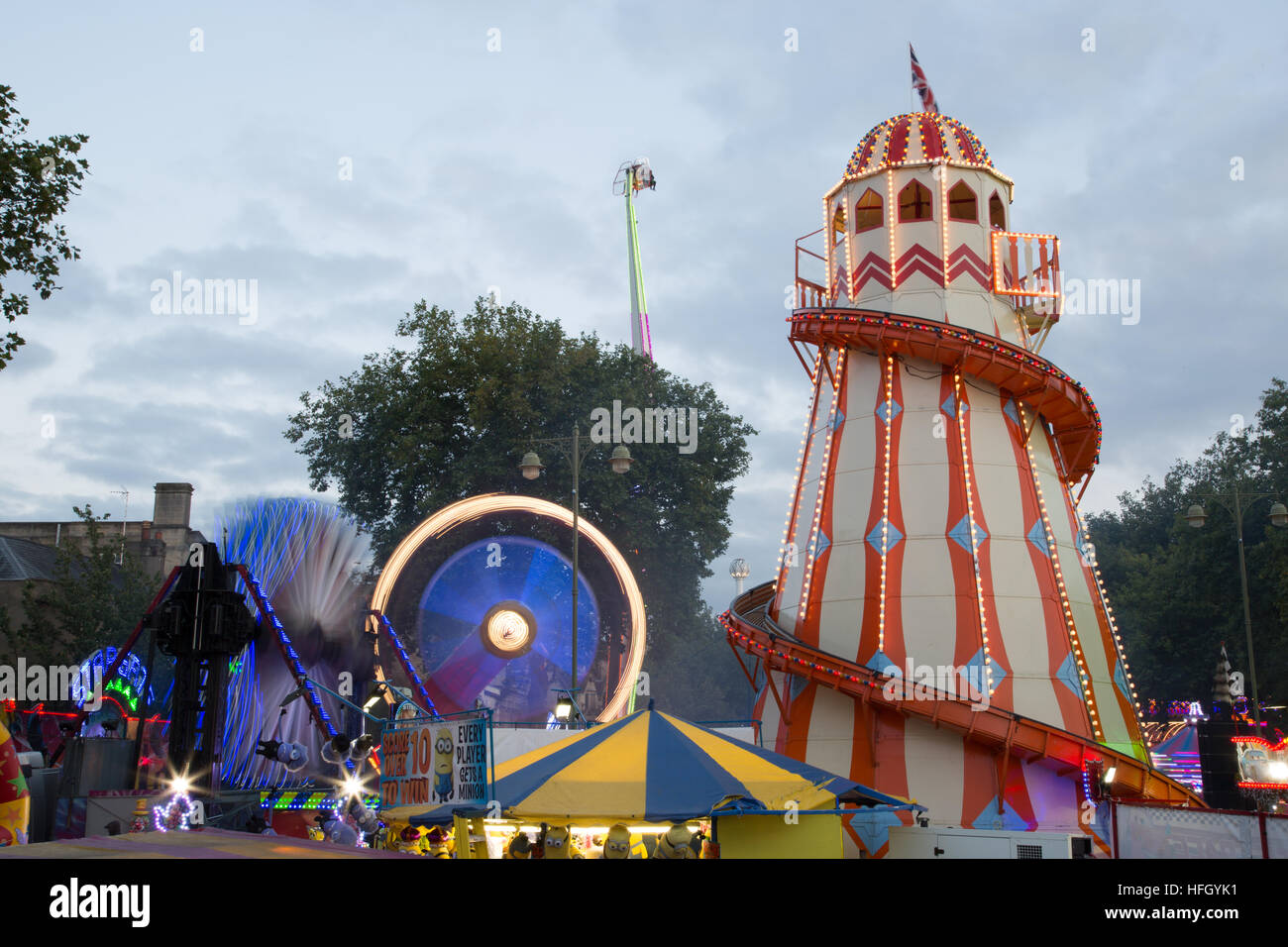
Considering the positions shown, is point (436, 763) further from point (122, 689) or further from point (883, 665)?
point (122, 689)

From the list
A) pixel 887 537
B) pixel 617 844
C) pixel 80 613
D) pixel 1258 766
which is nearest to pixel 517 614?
pixel 887 537

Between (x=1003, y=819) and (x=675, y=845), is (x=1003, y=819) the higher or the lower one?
the lower one

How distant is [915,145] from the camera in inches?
1105

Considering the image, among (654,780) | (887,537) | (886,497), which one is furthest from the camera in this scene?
(886,497)

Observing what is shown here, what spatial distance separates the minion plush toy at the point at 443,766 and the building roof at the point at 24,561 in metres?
48.7

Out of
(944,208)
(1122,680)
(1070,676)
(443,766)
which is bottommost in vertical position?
(443,766)

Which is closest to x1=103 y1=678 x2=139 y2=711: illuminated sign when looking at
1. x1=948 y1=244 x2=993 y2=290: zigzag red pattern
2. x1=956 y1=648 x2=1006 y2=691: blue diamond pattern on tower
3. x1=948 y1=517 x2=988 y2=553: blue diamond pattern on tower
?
x1=956 y1=648 x2=1006 y2=691: blue diamond pattern on tower

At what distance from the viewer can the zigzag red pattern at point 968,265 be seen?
89.9 feet

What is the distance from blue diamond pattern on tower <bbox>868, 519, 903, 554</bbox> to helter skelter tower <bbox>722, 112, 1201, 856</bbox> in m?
0.05

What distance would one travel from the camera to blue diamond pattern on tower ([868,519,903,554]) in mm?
25125

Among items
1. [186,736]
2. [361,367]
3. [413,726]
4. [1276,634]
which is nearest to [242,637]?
[186,736]

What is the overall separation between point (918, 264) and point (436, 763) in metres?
19.7
